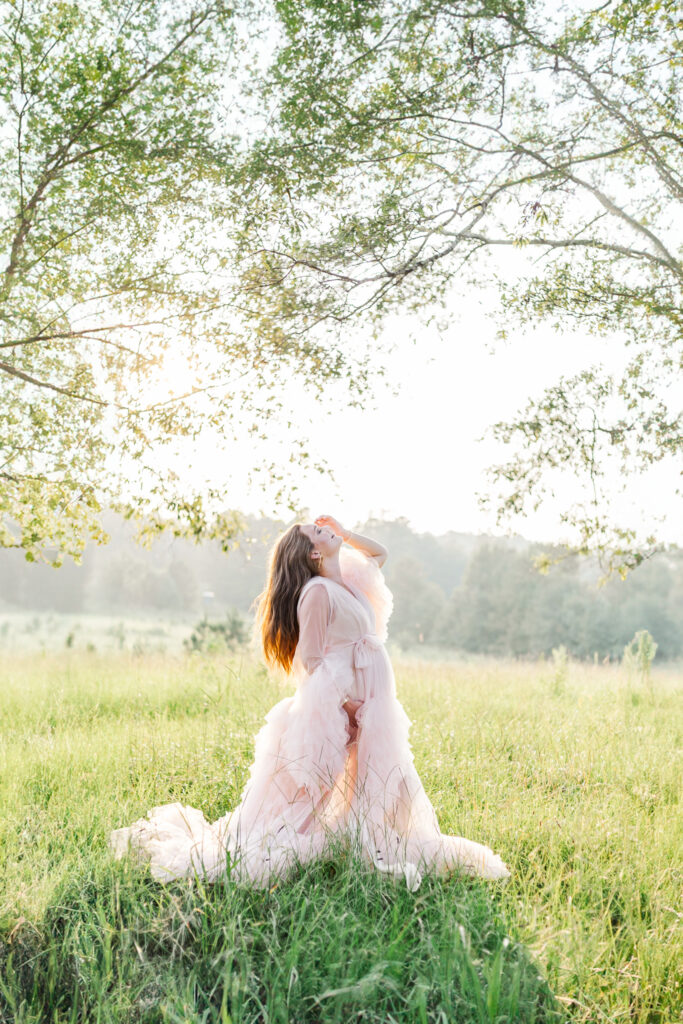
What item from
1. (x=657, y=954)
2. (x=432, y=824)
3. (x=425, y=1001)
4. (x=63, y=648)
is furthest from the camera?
(x=63, y=648)

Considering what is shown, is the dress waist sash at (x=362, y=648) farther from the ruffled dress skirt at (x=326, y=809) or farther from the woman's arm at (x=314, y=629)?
the woman's arm at (x=314, y=629)

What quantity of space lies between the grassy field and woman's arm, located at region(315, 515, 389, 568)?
1889mm

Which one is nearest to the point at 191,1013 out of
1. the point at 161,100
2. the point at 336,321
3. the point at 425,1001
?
the point at 425,1001

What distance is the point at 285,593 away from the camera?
4.92 metres

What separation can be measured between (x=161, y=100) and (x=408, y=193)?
2.67 m

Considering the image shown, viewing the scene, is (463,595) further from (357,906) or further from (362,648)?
(357,906)

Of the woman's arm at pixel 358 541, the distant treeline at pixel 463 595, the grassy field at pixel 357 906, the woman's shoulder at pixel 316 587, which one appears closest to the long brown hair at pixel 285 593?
the woman's shoulder at pixel 316 587

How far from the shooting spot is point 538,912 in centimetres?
395

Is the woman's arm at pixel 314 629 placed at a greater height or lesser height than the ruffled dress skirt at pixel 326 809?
greater

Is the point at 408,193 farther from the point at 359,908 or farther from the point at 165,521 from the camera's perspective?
the point at 359,908

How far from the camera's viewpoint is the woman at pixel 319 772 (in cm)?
430

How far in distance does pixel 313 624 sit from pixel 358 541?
2.61 feet

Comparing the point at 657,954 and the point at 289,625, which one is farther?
the point at 289,625

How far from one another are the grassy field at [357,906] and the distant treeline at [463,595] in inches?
1294
